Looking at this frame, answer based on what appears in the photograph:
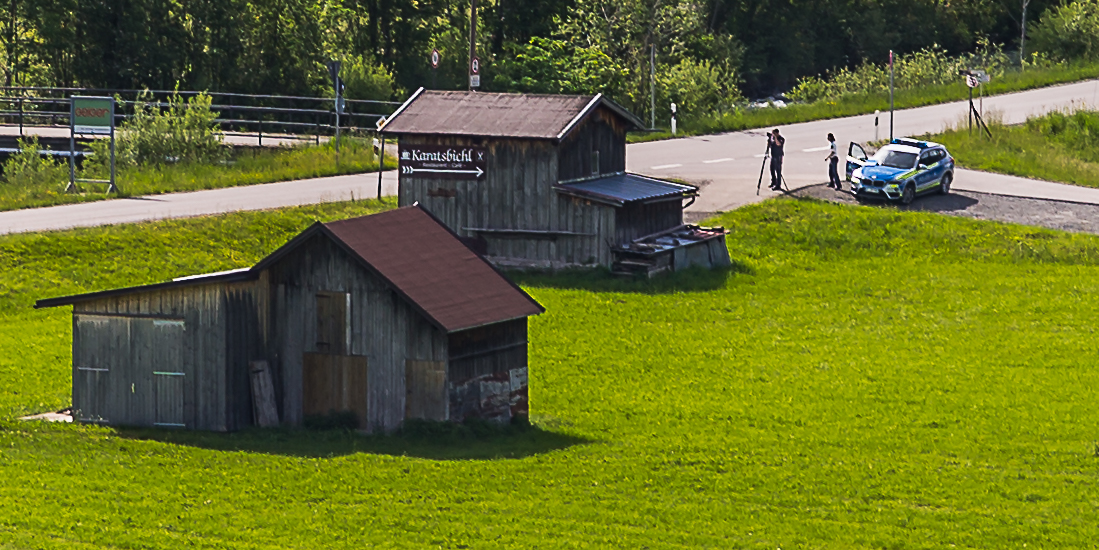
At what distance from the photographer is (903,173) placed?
45125mm

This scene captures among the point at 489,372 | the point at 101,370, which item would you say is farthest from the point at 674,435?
the point at 101,370

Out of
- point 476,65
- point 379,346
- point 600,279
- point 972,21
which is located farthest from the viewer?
point 972,21

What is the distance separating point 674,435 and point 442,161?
17275 millimetres

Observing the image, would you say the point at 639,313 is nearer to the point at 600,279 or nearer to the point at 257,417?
the point at 600,279

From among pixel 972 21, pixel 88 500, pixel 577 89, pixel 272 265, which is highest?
pixel 972 21

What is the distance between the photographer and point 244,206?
42062mm

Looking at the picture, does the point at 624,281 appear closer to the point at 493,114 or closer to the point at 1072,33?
the point at 493,114

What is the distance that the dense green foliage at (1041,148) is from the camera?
168ft

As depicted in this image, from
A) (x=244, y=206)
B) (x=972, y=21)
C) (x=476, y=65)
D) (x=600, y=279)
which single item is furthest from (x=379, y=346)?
(x=972, y=21)

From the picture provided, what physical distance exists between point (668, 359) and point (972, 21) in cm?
6796

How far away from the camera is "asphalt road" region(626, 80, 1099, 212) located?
154ft

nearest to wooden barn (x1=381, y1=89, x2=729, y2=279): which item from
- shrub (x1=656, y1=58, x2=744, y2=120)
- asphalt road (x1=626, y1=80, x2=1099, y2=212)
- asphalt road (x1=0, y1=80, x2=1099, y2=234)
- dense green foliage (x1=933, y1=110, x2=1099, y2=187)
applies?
asphalt road (x1=0, y1=80, x2=1099, y2=234)

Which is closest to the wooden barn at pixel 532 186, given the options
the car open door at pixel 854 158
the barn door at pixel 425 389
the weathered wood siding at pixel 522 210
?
the weathered wood siding at pixel 522 210

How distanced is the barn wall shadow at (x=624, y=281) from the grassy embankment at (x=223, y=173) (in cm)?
1265
